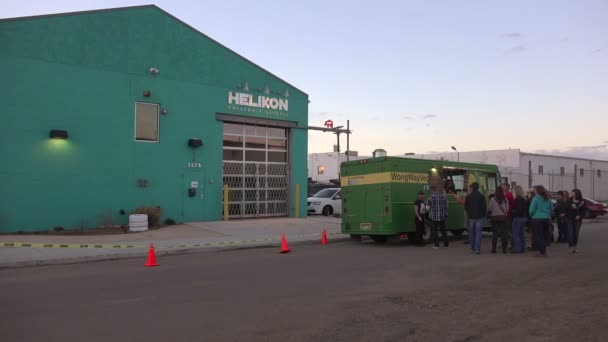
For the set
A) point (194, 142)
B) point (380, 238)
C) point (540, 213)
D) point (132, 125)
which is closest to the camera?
point (540, 213)

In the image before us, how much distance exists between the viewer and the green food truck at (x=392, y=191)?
1509 centimetres

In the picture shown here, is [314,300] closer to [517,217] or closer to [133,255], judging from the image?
[133,255]

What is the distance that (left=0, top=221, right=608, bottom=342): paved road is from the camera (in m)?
5.91

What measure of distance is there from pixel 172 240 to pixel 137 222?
2653mm

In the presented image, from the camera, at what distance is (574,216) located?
13578mm

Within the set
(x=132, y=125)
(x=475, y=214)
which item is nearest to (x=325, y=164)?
(x=132, y=125)

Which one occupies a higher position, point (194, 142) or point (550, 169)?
point (550, 169)

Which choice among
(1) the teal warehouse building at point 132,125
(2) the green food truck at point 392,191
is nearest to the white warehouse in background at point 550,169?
(1) the teal warehouse building at point 132,125

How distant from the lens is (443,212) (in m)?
14.5

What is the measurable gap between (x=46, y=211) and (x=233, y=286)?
466 inches

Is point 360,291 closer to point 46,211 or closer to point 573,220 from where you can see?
point 573,220

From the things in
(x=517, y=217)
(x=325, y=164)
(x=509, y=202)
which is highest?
(x=325, y=164)

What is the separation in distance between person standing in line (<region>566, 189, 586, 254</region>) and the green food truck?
366 cm

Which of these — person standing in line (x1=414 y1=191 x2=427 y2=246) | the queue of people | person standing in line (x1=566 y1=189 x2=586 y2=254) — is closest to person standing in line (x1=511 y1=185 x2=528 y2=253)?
the queue of people
